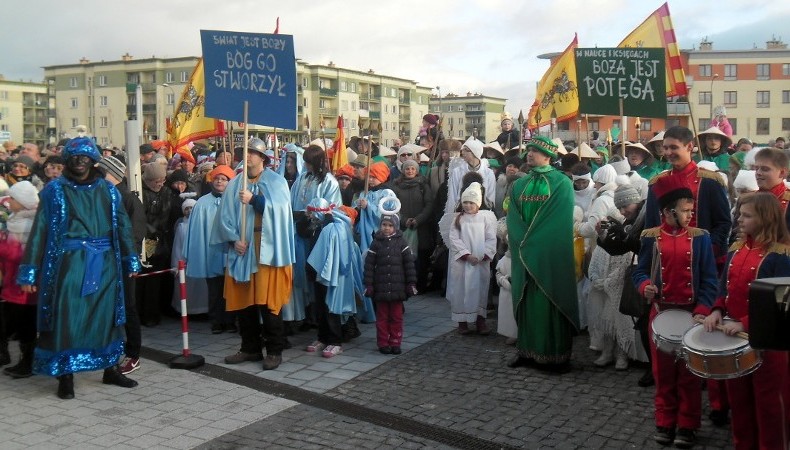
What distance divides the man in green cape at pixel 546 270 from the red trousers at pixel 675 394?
177 cm

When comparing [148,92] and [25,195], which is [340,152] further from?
[148,92]

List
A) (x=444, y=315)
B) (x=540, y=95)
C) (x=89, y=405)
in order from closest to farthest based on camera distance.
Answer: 1. (x=89, y=405)
2. (x=444, y=315)
3. (x=540, y=95)

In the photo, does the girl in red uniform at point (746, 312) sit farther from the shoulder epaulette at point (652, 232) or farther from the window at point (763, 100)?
the window at point (763, 100)

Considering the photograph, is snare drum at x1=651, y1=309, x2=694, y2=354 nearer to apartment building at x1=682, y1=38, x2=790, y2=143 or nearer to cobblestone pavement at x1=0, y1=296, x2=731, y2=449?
cobblestone pavement at x1=0, y1=296, x2=731, y2=449

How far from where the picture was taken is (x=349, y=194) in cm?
1045

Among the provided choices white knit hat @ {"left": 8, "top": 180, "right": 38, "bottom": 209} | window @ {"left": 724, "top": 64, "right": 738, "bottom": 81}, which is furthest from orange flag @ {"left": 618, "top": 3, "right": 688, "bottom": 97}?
window @ {"left": 724, "top": 64, "right": 738, "bottom": 81}

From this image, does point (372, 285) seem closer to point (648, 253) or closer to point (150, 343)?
point (150, 343)

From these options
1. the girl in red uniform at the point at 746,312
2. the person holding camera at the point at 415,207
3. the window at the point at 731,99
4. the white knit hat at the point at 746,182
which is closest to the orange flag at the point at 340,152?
the person holding camera at the point at 415,207

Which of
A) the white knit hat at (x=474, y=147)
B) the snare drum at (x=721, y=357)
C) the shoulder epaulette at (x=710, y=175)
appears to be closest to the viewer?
the snare drum at (x=721, y=357)

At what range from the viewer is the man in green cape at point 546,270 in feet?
24.0

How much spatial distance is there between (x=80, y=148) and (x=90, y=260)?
978 mm

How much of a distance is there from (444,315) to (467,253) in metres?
1.57

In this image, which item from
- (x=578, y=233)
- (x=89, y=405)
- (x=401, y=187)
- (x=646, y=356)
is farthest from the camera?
(x=401, y=187)

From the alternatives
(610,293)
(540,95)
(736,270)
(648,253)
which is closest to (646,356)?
(610,293)
